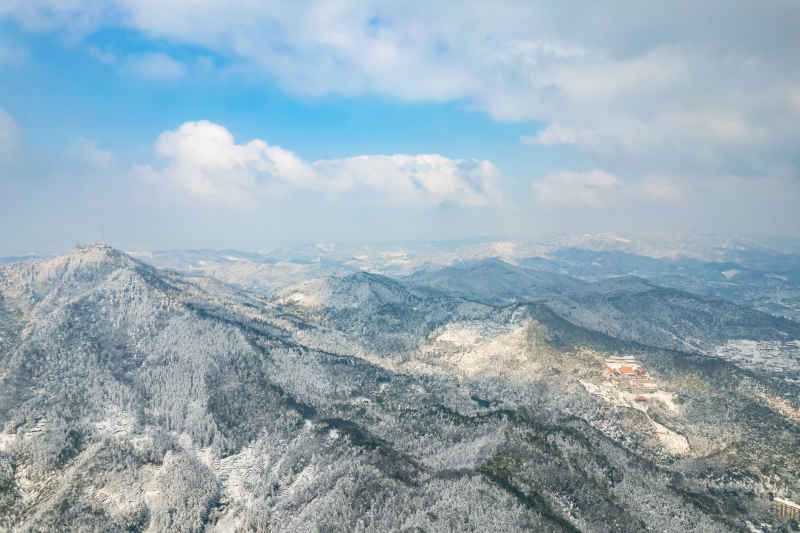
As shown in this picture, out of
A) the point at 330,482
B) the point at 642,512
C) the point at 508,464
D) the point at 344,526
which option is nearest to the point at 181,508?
the point at 330,482

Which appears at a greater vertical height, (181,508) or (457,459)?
(457,459)

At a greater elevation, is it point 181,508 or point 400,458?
point 400,458

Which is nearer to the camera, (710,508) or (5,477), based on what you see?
(710,508)

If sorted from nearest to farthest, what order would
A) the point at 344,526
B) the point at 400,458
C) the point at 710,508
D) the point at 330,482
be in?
the point at 344,526 → the point at 710,508 → the point at 330,482 → the point at 400,458

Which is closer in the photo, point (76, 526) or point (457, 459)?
point (76, 526)

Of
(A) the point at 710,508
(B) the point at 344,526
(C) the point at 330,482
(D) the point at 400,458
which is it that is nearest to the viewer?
(B) the point at 344,526

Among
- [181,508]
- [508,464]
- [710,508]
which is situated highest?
→ [508,464]

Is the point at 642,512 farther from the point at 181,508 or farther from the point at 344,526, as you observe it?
the point at 181,508

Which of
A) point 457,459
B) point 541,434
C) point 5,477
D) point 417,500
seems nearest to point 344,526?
point 417,500

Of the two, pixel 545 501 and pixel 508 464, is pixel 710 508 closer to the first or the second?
pixel 545 501
